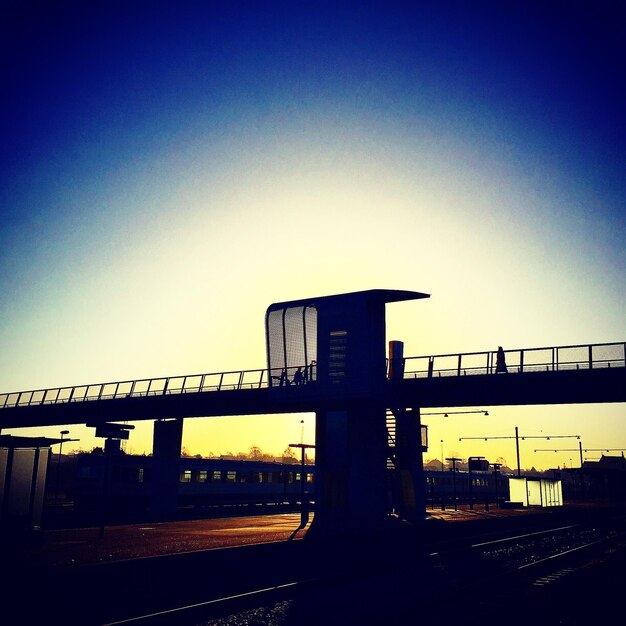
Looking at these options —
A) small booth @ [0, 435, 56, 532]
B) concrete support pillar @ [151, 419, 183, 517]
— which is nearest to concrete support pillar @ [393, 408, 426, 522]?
concrete support pillar @ [151, 419, 183, 517]

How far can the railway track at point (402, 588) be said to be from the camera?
10.0 m

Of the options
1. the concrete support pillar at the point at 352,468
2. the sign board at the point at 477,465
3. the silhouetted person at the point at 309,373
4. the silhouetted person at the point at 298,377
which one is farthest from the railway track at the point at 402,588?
the sign board at the point at 477,465

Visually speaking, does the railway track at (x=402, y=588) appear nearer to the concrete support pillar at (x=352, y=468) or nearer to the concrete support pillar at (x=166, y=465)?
the concrete support pillar at (x=352, y=468)

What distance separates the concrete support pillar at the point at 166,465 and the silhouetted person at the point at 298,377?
1306 centimetres

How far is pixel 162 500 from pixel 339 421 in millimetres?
16181

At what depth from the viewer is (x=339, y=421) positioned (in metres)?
32.5

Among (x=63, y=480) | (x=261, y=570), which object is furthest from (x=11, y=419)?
(x=63, y=480)

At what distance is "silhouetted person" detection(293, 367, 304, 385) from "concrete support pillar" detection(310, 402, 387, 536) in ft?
7.81

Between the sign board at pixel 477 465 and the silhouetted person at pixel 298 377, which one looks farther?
the sign board at pixel 477 465

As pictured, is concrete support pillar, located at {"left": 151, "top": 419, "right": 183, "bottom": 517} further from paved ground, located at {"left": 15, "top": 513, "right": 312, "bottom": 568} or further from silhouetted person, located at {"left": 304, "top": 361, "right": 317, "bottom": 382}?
silhouetted person, located at {"left": 304, "top": 361, "right": 317, "bottom": 382}

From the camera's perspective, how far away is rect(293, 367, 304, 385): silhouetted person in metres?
33.3

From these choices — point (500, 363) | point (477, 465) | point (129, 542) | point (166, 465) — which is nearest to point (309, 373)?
point (500, 363)

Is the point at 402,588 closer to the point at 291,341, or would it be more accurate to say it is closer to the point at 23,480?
the point at 23,480

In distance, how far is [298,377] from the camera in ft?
110
